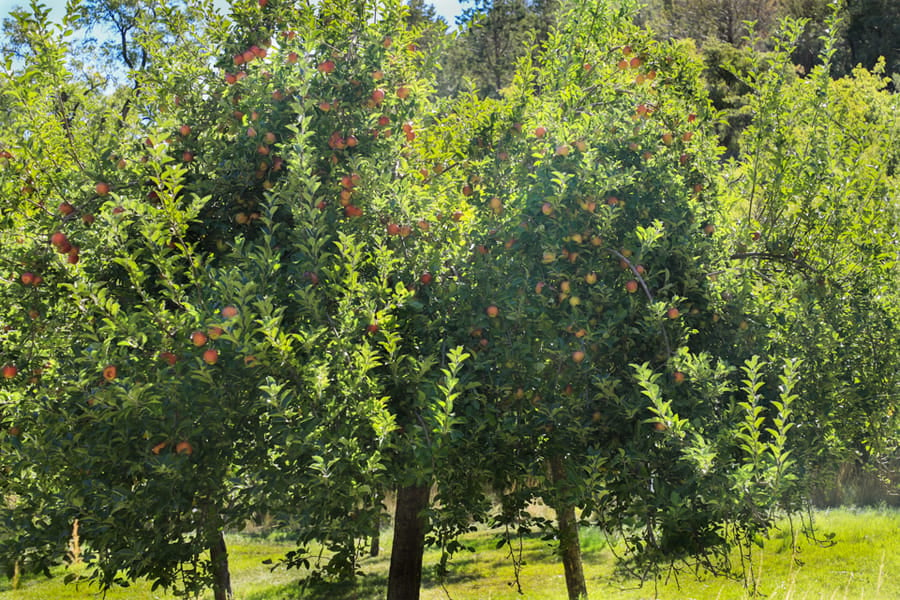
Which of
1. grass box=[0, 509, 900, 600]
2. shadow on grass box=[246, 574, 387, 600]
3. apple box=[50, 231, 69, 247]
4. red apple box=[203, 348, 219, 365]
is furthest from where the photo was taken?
shadow on grass box=[246, 574, 387, 600]

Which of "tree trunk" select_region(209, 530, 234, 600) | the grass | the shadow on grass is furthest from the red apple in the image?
the shadow on grass

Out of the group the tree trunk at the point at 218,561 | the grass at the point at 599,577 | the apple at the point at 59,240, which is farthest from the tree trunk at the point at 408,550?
the apple at the point at 59,240

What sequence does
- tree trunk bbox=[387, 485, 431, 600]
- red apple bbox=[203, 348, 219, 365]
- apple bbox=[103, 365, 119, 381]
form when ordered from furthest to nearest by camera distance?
1. tree trunk bbox=[387, 485, 431, 600]
2. apple bbox=[103, 365, 119, 381]
3. red apple bbox=[203, 348, 219, 365]

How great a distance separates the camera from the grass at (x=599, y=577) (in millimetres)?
11891

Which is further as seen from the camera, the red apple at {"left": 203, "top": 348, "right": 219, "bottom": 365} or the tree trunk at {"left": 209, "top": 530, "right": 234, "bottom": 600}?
the tree trunk at {"left": 209, "top": 530, "right": 234, "bottom": 600}

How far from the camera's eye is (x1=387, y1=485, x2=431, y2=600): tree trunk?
24.9 ft

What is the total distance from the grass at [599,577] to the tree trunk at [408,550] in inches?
128

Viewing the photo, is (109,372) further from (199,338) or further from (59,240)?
(59,240)

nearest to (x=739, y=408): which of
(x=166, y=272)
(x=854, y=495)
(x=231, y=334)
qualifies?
(x=231, y=334)

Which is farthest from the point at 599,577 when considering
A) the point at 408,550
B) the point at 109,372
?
the point at 109,372

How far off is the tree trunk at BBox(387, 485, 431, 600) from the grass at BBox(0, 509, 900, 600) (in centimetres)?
324

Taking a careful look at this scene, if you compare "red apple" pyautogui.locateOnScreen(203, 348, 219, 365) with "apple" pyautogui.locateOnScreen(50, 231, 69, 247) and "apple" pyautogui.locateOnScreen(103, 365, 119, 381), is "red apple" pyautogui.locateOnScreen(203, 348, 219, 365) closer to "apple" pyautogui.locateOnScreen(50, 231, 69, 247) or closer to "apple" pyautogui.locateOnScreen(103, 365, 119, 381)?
"apple" pyautogui.locateOnScreen(103, 365, 119, 381)

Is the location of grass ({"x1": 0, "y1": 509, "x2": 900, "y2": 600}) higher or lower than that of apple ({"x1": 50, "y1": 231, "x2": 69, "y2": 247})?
lower

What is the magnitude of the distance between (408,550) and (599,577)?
814 centimetres
